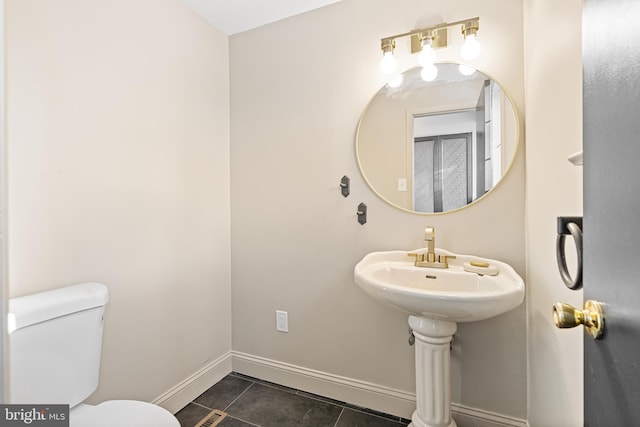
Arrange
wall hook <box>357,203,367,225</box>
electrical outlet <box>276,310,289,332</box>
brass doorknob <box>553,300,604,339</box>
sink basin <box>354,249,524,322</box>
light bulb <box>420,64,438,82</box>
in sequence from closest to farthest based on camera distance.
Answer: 1. brass doorknob <box>553,300,604,339</box>
2. sink basin <box>354,249,524,322</box>
3. light bulb <box>420,64,438,82</box>
4. wall hook <box>357,203,367,225</box>
5. electrical outlet <box>276,310,289,332</box>

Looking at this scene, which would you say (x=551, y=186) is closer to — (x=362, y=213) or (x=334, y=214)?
(x=362, y=213)

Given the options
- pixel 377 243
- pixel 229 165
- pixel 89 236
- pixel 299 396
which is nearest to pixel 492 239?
pixel 377 243

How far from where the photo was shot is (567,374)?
89 centimetres

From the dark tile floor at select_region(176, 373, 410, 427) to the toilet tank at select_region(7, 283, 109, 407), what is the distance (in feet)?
2.30

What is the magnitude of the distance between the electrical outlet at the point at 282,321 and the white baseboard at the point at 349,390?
22 cm

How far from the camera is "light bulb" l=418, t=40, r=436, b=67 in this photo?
1.46 metres

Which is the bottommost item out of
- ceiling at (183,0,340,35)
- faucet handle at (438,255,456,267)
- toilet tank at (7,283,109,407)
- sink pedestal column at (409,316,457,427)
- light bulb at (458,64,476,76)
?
sink pedestal column at (409,316,457,427)

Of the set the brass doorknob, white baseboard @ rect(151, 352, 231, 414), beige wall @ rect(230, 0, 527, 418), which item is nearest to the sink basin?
beige wall @ rect(230, 0, 527, 418)

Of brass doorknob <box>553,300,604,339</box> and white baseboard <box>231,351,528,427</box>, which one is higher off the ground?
brass doorknob <box>553,300,604,339</box>

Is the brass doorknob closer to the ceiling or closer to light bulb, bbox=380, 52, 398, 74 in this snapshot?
light bulb, bbox=380, 52, 398, 74

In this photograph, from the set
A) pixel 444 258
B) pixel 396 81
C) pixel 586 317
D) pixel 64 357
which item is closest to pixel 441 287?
pixel 444 258

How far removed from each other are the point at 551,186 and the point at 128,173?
1.74 metres

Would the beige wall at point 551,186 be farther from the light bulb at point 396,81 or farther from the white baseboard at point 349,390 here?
the light bulb at point 396,81

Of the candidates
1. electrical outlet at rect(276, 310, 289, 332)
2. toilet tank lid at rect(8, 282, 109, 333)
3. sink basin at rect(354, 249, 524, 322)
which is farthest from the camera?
electrical outlet at rect(276, 310, 289, 332)
